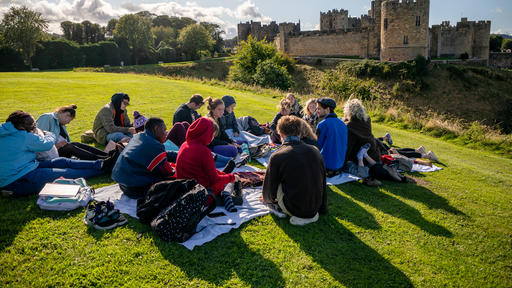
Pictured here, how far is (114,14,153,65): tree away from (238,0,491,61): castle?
24838 millimetres

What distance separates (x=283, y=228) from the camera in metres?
4.08

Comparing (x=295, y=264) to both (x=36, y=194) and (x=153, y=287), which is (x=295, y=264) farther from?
(x=36, y=194)

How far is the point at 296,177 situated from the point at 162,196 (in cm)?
178

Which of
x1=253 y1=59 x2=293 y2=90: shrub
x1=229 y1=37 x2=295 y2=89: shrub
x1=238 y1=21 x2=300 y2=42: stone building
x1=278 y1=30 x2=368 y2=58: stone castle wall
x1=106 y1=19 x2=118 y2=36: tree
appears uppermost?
x1=106 y1=19 x2=118 y2=36: tree

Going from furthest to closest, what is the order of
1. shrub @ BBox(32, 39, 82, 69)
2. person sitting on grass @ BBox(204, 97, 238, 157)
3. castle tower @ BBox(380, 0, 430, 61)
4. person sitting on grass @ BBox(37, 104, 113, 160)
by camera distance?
1. shrub @ BBox(32, 39, 82, 69)
2. castle tower @ BBox(380, 0, 430, 61)
3. person sitting on grass @ BBox(204, 97, 238, 157)
4. person sitting on grass @ BBox(37, 104, 113, 160)

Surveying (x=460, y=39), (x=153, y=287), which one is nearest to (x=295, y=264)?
(x=153, y=287)

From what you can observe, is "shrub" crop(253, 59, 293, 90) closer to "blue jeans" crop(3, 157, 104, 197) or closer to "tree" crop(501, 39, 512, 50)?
"blue jeans" crop(3, 157, 104, 197)

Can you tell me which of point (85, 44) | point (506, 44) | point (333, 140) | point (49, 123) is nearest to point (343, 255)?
point (333, 140)

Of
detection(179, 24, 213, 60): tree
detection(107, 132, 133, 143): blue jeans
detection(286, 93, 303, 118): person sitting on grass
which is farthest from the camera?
detection(179, 24, 213, 60): tree

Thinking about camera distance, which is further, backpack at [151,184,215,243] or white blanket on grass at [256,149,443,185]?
white blanket on grass at [256,149,443,185]

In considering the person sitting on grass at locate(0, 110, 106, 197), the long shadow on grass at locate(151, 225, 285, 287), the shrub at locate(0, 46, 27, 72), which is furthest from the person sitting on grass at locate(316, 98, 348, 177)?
the shrub at locate(0, 46, 27, 72)

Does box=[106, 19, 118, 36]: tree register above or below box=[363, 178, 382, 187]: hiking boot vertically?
above

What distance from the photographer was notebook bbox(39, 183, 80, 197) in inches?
166

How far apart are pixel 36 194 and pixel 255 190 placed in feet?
11.9
